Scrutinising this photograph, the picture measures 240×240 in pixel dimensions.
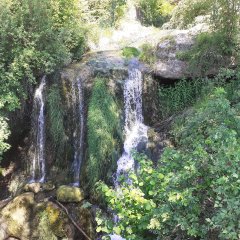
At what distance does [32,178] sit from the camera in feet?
31.1

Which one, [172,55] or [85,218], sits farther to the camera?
[172,55]

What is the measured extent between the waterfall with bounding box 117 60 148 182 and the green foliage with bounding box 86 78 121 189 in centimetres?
34

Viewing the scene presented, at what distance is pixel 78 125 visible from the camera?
30.9ft

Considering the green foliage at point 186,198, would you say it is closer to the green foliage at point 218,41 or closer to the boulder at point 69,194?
the boulder at point 69,194

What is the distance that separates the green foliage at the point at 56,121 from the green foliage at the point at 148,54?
270 centimetres

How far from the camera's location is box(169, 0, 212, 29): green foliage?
10.1 meters

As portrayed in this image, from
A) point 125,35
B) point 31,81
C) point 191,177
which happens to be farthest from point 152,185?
point 125,35

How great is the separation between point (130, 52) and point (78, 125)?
3.04 meters

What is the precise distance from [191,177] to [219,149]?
44 cm

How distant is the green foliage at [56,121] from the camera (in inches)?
366

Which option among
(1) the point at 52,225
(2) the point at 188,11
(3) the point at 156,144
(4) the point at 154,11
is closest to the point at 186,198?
(1) the point at 52,225

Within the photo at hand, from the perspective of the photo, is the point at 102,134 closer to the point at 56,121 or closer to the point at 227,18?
the point at 56,121

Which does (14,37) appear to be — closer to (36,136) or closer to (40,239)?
(36,136)

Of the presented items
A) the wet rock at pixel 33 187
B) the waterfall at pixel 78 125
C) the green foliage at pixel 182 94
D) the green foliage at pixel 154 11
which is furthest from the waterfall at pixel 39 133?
the green foliage at pixel 154 11
